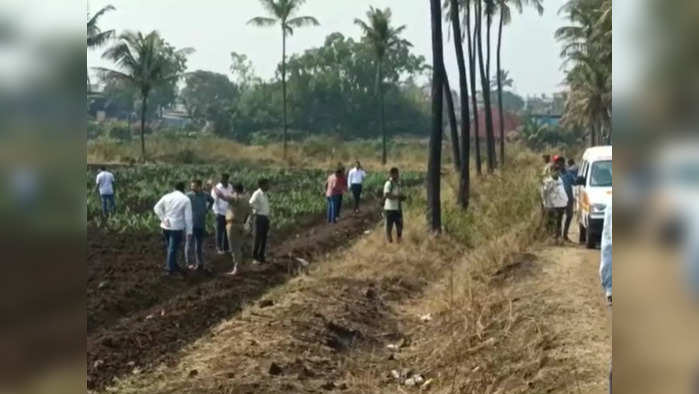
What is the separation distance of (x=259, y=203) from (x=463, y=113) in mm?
11815

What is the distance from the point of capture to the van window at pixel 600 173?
14.4 m

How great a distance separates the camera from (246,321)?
1019 cm

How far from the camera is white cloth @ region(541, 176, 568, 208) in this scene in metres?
15.3

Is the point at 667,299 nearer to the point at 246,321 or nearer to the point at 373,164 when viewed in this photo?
the point at 246,321

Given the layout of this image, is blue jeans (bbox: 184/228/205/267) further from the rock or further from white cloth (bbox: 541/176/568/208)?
the rock

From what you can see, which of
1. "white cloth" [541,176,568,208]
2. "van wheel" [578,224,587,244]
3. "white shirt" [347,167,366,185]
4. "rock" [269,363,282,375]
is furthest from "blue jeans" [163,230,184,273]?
"white shirt" [347,167,366,185]

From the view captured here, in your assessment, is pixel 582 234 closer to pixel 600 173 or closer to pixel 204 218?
pixel 600 173

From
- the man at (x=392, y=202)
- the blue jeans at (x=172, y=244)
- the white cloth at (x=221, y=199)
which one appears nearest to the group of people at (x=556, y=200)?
the man at (x=392, y=202)

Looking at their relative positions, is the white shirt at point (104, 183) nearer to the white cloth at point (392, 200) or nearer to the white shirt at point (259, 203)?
the white shirt at point (259, 203)

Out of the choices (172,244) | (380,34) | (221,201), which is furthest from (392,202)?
(380,34)

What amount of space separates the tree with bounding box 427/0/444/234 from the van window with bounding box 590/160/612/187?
3.70 meters

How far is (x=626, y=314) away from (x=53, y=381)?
1337mm

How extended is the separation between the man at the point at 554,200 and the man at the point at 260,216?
457 cm

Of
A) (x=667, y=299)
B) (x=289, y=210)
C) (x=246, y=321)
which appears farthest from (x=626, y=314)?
(x=289, y=210)
